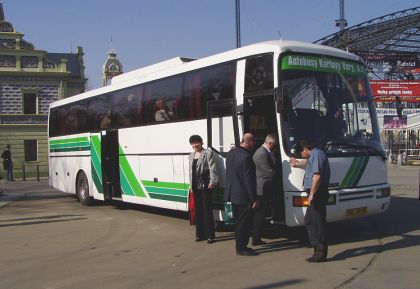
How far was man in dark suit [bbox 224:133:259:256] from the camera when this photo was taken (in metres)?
8.09

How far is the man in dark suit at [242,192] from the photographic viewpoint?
8086 millimetres

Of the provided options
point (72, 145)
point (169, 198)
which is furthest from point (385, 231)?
point (72, 145)

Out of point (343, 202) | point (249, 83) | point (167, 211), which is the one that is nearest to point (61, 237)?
point (167, 211)

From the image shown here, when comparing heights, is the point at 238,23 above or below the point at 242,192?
above

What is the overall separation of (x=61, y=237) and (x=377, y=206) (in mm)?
6082

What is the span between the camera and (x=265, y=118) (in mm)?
9031

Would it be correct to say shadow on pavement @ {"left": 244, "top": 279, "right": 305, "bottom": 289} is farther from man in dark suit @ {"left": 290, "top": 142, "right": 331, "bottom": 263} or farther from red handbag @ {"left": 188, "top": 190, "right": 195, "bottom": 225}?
red handbag @ {"left": 188, "top": 190, "right": 195, "bottom": 225}

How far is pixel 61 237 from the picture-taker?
10.6 meters

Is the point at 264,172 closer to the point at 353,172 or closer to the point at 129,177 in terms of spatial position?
the point at 353,172

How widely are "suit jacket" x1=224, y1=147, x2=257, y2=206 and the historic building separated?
41704 mm

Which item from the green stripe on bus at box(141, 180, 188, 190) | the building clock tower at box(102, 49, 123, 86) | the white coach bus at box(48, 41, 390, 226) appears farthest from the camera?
the building clock tower at box(102, 49, 123, 86)

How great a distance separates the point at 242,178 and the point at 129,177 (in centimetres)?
581

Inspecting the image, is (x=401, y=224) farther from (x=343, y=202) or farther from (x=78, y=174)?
(x=78, y=174)

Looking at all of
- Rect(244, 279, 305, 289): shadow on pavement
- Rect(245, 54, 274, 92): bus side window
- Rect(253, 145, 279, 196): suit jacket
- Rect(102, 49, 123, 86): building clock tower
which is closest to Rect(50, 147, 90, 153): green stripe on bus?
Rect(245, 54, 274, 92): bus side window
